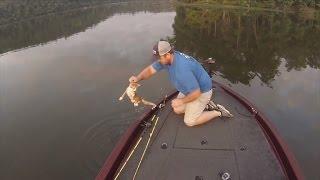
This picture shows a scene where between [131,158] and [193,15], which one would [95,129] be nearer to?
[131,158]

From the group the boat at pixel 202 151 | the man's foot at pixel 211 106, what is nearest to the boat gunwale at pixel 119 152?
the boat at pixel 202 151

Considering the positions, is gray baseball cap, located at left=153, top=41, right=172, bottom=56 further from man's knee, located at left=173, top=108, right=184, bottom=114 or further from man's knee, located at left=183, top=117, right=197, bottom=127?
man's knee, located at left=173, top=108, right=184, bottom=114

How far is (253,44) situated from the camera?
98.8ft

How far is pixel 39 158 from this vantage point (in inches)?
458

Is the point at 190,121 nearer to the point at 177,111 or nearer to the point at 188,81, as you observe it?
the point at 177,111

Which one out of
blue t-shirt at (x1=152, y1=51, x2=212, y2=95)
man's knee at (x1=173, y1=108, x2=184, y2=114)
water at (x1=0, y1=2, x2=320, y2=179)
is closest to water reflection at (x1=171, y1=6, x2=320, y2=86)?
water at (x1=0, y1=2, x2=320, y2=179)

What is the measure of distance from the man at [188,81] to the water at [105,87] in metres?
3.84

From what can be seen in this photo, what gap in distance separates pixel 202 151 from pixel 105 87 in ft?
35.3

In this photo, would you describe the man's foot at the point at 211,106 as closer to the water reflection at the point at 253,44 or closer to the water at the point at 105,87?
the water at the point at 105,87

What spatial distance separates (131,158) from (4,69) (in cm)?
1873

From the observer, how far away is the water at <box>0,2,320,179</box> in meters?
11.8

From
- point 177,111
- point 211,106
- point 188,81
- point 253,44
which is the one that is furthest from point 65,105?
point 253,44

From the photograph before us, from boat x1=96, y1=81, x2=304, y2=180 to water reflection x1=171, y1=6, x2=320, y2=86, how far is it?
32.9 ft

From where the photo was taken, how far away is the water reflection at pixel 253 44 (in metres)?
21.5
